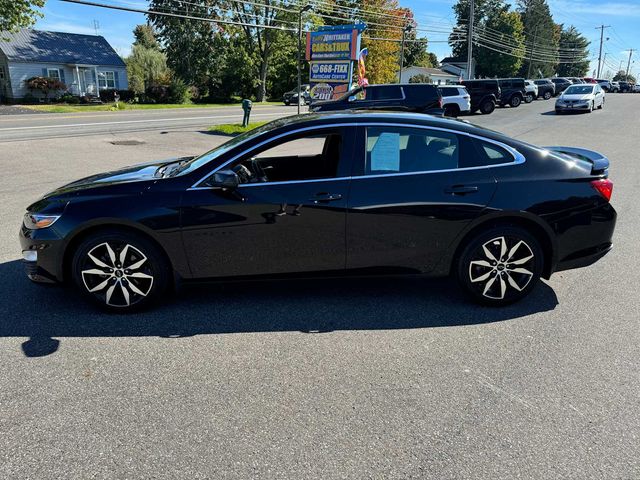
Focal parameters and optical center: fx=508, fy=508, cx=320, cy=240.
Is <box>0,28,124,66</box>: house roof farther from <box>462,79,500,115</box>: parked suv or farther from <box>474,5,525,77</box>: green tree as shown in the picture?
<box>474,5,525,77</box>: green tree

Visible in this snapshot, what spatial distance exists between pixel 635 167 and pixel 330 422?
39.2ft

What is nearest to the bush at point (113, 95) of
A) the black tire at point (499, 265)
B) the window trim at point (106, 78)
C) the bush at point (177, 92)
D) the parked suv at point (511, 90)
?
the window trim at point (106, 78)

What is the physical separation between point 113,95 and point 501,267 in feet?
149

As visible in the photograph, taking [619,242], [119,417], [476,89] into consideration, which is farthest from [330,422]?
[476,89]

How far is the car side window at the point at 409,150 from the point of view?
419cm

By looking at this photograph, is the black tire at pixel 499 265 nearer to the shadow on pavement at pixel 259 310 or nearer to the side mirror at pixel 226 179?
the shadow on pavement at pixel 259 310

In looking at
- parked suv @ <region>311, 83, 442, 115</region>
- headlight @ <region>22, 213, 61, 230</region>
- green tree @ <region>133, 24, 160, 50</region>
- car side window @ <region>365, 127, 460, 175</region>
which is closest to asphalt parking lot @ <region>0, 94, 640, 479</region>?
headlight @ <region>22, 213, 61, 230</region>

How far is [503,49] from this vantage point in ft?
276

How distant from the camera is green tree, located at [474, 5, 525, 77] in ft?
275

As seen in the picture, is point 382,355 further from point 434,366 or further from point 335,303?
point 335,303

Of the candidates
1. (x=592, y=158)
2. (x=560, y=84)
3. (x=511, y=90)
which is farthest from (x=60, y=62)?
(x=592, y=158)

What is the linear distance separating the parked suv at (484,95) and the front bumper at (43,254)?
30.4 m

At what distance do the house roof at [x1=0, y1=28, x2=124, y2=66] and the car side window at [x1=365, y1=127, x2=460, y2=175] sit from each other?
1839 inches

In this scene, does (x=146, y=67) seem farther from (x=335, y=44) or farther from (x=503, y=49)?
(x=503, y=49)
